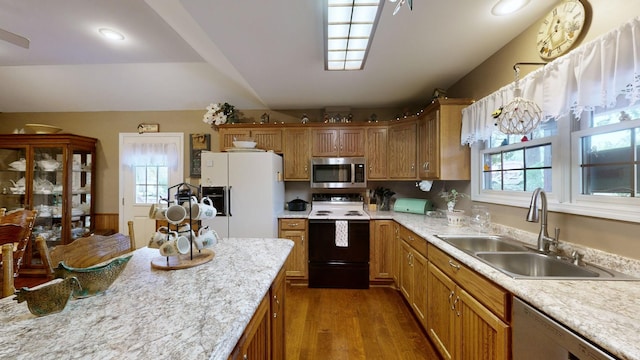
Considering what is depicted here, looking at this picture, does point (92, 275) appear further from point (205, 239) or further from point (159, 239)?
point (205, 239)

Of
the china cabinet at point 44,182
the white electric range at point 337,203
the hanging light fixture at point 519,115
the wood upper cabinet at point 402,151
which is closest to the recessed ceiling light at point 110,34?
the china cabinet at point 44,182

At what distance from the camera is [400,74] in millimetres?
2545

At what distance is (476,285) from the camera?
133cm

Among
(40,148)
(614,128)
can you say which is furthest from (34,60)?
(614,128)

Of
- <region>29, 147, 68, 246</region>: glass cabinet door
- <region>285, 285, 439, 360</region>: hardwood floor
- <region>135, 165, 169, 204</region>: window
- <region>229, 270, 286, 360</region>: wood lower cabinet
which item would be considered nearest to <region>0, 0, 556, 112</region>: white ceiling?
<region>29, 147, 68, 246</region>: glass cabinet door

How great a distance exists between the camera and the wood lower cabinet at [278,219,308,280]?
3.06 m

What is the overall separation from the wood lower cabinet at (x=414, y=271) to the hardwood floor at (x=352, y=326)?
186 mm

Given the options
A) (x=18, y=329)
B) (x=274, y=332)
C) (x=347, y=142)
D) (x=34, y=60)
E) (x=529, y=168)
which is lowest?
(x=274, y=332)

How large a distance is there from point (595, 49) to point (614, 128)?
0.44 metres

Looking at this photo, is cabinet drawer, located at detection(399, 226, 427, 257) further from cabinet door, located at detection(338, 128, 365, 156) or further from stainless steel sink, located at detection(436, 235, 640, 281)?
cabinet door, located at detection(338, 128, 365, 156)

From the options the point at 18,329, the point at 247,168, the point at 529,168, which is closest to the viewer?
the point at 18,329

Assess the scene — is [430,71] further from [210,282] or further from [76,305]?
[76,305]

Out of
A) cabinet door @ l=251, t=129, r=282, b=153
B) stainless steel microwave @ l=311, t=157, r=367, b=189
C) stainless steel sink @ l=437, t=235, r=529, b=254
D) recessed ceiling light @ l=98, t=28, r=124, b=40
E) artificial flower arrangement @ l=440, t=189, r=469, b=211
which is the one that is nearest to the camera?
stainless steel sink @ l=437, t=235, r=529, b=254

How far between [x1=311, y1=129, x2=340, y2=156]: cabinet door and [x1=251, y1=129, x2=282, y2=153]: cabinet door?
1.54 feet
